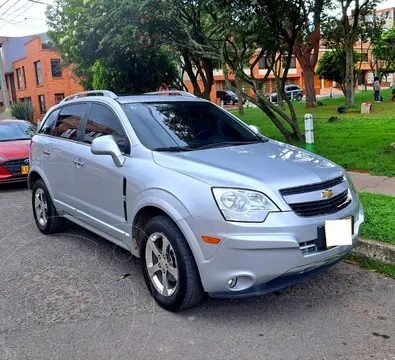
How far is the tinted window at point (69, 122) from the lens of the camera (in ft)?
16.6

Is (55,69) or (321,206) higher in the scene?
(55,69)

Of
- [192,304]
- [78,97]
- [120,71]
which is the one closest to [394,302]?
[192,304]

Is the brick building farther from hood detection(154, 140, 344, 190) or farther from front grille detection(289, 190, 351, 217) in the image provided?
front grille detection(289, 190, 351, 217)

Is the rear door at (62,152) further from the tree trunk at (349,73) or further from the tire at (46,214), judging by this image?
the tree trunk at (349,73)

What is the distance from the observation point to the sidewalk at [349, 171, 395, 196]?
6.37 meters

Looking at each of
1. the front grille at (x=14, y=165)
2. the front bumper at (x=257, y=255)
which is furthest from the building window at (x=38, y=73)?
the front bumper at (x=257, y=255)

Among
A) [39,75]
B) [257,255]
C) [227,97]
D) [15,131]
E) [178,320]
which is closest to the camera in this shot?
[257,255]

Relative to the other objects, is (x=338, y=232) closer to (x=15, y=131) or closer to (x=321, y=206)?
(x=321, y=206)

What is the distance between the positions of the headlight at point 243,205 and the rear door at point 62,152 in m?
2.28

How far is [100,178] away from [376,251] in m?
2.83

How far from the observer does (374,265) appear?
430cm

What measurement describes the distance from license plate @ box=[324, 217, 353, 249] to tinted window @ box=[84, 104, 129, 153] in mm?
1942

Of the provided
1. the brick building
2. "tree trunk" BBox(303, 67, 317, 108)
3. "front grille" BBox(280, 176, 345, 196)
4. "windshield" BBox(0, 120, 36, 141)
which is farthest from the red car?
the brick building

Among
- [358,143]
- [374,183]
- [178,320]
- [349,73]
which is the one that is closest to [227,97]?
[349,73]
